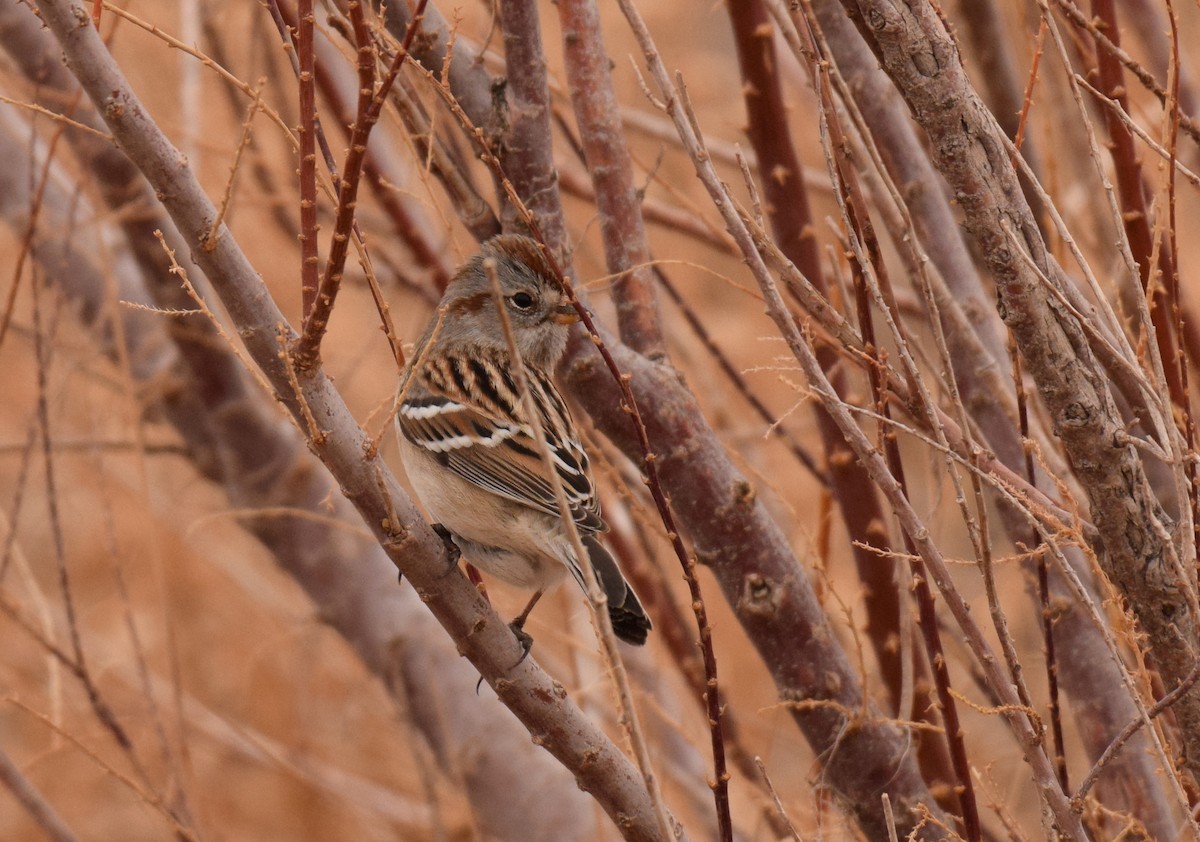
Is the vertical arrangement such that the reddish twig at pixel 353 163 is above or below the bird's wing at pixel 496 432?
above

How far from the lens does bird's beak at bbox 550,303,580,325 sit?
275 cm

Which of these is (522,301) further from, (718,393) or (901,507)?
(901,507)

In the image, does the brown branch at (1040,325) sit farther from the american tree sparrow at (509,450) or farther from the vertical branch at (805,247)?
the vertical branch at (805,247)

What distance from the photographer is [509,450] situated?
9.29 feet

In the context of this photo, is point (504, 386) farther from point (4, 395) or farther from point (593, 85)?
point (4, 395)

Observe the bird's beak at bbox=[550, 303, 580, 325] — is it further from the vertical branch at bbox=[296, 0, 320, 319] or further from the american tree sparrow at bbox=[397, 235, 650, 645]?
the vertical branch at bbox=[296, 0, 320, 319]

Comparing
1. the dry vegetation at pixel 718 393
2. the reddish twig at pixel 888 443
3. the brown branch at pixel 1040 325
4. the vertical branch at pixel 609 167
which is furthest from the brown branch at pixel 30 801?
the brown branch at pixel 1040 325

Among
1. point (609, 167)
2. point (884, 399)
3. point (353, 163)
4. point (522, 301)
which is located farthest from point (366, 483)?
point (522, 301)

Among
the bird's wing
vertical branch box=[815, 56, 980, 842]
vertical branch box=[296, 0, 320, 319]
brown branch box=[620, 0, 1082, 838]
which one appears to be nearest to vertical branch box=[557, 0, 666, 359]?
the bird's wing

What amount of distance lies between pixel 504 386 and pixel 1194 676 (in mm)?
1823

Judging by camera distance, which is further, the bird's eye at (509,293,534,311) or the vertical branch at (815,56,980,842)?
the bird's eye at (509,293,534,311)

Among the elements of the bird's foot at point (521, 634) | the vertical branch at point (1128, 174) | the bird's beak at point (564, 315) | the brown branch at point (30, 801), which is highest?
the vertical branch at point (1128, 174)

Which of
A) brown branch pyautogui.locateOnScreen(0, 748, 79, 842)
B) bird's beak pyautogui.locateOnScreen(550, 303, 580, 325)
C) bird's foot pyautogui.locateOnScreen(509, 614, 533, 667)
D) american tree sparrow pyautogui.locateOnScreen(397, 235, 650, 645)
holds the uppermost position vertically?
bird's beak pyautogui.locateOnScreen(550, 303, 580, 325)

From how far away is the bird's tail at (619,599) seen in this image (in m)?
2.26
